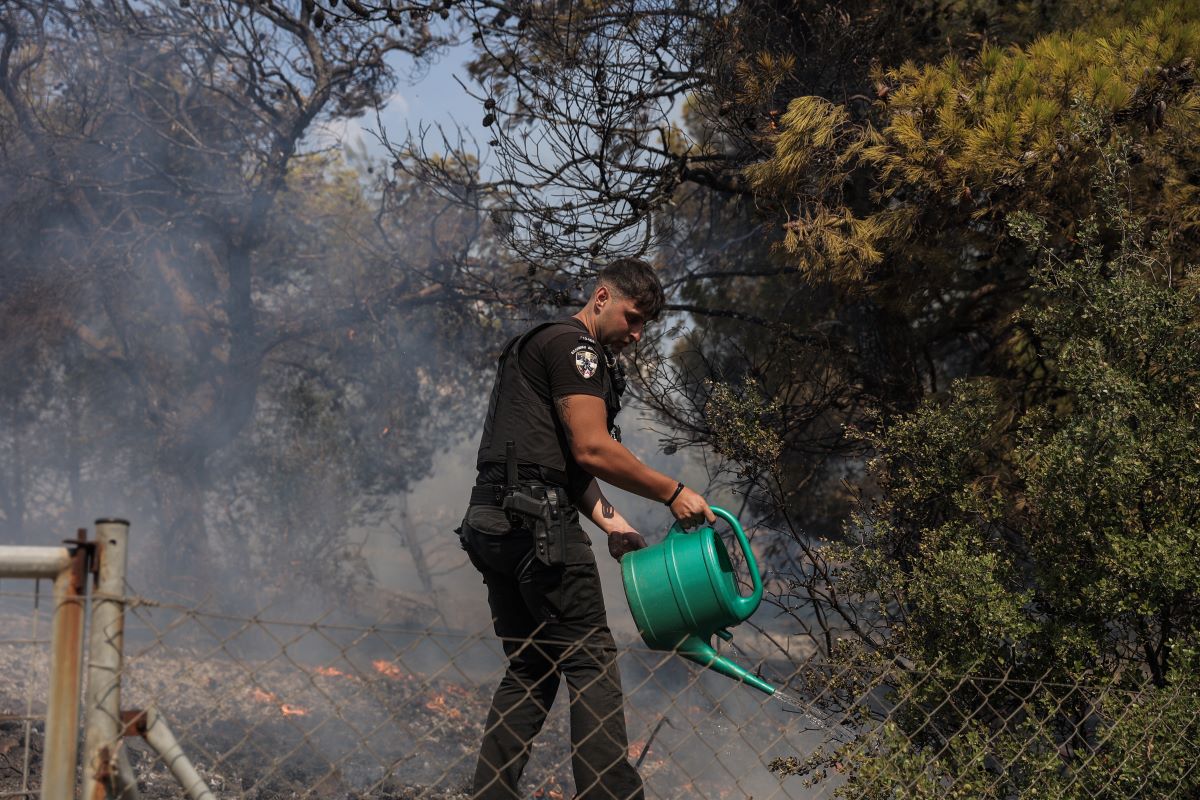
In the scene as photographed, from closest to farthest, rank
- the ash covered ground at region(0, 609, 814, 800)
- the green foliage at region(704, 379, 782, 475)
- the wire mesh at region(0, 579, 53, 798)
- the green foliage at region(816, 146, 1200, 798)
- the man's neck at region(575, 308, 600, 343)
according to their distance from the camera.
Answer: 1. the wire mesh at region(0, 579, 53, 798)
2. the green foliage at region(816, 146, 1200, 798)
3. the man's neck at region(575, 308, 600, 343)
4. the green foliage at region(704, 379, 782, 475)
5. the ash covered ground at region(0, 609, 814, 800)

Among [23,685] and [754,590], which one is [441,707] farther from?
[754,590]

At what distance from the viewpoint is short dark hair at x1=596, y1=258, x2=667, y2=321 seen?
3.25 m

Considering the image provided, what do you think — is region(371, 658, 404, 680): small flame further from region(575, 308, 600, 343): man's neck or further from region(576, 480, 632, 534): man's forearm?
region(575, 308, 600, 343): man's neck

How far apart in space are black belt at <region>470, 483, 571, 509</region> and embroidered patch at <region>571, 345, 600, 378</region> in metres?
0.35

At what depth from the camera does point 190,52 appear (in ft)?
36.7

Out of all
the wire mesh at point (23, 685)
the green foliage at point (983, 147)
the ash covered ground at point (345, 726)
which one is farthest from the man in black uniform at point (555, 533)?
the green foliage at point (983, 147)

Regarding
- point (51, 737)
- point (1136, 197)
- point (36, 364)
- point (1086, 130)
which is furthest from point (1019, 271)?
point (36, 364)

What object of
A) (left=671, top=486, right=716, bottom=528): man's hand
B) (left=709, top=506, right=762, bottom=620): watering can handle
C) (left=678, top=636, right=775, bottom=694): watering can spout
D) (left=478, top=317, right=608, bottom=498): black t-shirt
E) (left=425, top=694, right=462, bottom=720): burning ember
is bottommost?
(left=678, top=636, right=775, bottom=694): watering can spout

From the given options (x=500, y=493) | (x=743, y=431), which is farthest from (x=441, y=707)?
(x=500, y=493)

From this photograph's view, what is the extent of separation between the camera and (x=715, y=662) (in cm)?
280

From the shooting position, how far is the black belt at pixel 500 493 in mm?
3006

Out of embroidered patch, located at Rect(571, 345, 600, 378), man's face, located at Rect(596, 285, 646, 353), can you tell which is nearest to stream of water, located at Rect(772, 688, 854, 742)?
embroidered patch, located at Rect(571, 345, 600, 378)

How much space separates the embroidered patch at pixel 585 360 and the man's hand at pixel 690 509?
44cm

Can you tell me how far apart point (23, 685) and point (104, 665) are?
612cm
